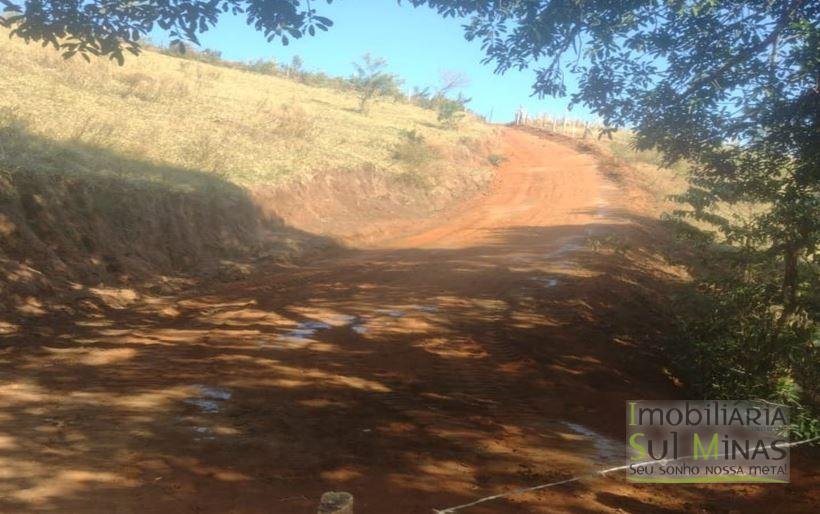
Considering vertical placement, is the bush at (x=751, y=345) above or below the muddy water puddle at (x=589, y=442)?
above

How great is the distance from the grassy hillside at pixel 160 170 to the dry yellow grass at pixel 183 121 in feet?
0.23

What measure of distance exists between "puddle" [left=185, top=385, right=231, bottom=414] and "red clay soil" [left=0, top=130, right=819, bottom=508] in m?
0.03

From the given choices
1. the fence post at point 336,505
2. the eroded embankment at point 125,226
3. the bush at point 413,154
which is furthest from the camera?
the bush at point 413,154

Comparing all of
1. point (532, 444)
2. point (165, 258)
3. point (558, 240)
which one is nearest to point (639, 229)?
point (558, 240)

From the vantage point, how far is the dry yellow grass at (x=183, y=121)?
14391 mm

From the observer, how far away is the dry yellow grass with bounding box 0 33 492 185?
14391 millimetres

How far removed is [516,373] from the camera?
6.84 m

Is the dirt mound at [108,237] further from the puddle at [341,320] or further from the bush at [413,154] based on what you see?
the bush at [413,154]

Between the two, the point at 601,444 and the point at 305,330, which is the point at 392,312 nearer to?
the point at 305,330

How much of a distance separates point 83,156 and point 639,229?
510 inches

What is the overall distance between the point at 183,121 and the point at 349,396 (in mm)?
→ 14684

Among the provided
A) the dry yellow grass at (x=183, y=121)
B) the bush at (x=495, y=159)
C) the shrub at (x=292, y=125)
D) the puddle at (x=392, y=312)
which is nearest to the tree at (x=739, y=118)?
the puddle at (x=392, y=312)

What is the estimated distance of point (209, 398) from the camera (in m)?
5.50

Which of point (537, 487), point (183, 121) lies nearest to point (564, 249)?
point (537, 487)
